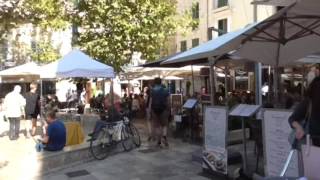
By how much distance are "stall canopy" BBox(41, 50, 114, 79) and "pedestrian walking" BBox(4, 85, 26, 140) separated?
115 centimetres

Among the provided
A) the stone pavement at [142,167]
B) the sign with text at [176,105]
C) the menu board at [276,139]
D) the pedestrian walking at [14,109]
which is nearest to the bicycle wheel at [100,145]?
the stone pavement at [142,167]

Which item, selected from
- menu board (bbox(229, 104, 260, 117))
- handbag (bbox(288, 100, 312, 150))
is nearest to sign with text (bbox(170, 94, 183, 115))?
menu board (bbox(229, 104, 260, 117))

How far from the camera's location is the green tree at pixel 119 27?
23094 mm

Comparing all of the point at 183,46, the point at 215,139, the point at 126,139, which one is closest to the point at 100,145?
the point at 126,139

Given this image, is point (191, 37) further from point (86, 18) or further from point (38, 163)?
point (38, 163)

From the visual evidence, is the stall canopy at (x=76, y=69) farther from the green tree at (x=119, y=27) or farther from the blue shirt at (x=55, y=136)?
the green tree at (x=119, y=27)

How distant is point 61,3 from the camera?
2481 centimetres

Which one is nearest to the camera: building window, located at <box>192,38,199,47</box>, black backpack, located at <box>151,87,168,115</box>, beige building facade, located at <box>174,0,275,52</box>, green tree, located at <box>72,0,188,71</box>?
black backpack, located at <box>151,87,168,115</box>

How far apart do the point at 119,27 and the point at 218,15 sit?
1645cm

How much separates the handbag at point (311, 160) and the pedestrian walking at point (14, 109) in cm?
1152

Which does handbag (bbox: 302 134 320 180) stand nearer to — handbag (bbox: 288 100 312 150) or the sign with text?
handbag (bbox: 288 100 312 150)

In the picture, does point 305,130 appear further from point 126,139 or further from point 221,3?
point 221,3

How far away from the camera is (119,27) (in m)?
23.1

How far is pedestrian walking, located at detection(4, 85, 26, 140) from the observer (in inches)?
604
